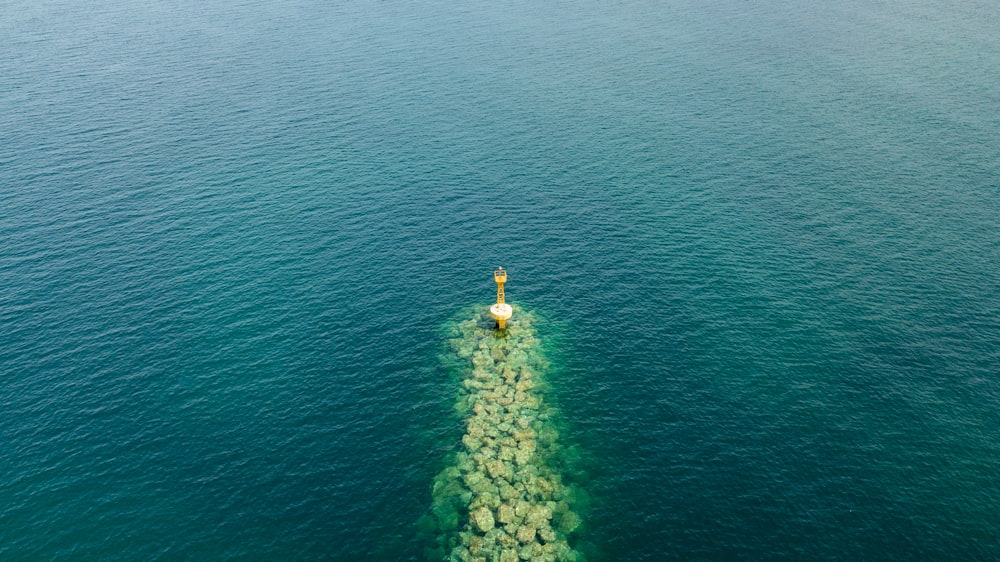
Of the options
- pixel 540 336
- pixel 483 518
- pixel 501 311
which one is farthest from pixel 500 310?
pixel 483 518

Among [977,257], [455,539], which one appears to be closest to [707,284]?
[977,257]

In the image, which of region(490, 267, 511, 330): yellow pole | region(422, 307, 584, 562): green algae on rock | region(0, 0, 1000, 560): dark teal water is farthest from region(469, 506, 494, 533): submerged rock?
region(490, 267, 511, 330): yellow pole

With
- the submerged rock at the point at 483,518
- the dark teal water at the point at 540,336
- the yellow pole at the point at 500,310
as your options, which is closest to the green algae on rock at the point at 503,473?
the submerged rock at the point at 483,518

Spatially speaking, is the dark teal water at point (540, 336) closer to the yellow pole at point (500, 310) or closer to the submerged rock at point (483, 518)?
the submerged rock at point (483, 518)

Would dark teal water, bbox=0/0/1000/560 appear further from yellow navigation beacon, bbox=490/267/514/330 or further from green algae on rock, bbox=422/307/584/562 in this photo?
yellow navigation beacon, bbox=490/267/514/330

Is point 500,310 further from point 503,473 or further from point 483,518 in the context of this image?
point 483,518

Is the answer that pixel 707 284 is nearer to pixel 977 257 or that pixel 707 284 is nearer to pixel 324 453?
pixel 977 257
